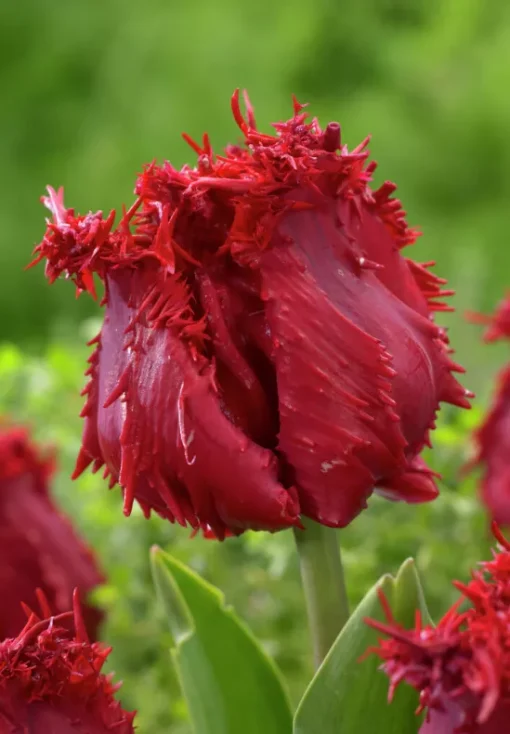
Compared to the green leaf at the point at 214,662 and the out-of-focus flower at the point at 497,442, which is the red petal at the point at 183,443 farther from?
the out-of-focus flower at the point at 497,442

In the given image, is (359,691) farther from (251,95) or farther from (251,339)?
(251,95)

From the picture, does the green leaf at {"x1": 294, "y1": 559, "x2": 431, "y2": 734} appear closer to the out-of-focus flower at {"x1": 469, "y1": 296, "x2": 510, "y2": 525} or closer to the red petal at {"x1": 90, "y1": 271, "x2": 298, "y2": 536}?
the red petal at {"x1": 90, "y1": 271, "x2": 298, "y2": 536}

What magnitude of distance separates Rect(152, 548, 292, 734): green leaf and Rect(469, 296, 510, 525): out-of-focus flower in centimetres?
18

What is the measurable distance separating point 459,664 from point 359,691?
0.24 feet

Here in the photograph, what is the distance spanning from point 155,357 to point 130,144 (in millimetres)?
1161

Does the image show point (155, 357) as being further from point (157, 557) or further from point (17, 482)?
point (17, 482)

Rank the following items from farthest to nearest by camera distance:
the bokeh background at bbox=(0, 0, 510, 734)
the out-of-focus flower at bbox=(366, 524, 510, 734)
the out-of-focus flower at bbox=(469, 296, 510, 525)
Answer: the bokeh background at bbox=(0, 0, 510, 734) < the out-of-focus flower at bbox=(469, 296, 510, 525) < the out-of-focus flower at bbox=(366, 524, 510, 734)

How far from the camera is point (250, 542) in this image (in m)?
0.51

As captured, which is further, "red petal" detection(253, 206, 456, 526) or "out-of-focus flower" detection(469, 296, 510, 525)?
"out-of-focus flower" detection(469, 296, 510, 525)

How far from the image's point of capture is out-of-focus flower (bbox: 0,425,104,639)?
443 millimetres

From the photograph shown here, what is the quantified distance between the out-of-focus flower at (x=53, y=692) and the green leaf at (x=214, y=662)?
0.14 feet

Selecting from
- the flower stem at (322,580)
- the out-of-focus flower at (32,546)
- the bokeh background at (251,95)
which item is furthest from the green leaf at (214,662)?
the bokeh background at (251,95)

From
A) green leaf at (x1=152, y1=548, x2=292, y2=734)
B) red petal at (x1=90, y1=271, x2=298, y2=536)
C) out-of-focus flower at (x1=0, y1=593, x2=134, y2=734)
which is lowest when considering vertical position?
green leaf at (x1=152, y1=548, x2=292, y2=734)

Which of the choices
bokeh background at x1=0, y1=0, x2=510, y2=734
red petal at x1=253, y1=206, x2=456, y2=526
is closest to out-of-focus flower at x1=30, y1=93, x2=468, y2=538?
red petal at x1=253, y1=206, x2=456, y2=526
